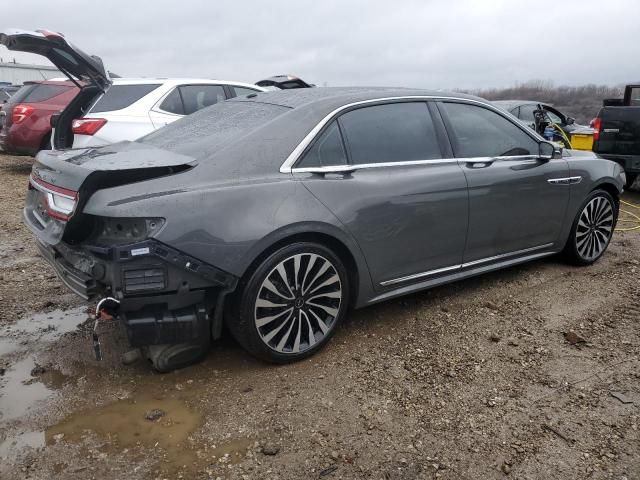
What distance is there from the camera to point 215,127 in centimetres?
352

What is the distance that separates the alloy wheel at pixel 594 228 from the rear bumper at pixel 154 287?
3.44 meters

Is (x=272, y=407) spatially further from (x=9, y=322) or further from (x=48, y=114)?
(x=48, y=114)

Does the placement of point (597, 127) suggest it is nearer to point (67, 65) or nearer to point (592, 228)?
point (592, 228)

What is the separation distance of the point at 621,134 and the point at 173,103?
6425 millimetres

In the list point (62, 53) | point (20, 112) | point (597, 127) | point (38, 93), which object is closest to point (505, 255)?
point (62, 53)

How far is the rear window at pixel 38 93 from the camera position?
9562 mm

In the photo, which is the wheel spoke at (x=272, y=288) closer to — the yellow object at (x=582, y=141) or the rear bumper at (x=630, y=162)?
the rear bumper at (x=630, y=162)

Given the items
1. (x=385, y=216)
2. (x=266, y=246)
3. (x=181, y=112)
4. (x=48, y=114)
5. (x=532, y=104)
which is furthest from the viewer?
(x=532, y=104)

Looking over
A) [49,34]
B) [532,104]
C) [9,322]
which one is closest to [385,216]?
[9,322]

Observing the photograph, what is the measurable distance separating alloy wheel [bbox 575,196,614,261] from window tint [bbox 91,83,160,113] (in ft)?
17.3

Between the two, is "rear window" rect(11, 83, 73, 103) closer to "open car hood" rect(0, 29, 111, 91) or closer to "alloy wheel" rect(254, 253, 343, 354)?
"open car hood" rect(0, 29, 111, 91)

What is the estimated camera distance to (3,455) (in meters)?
2.44

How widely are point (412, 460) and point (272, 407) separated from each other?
0.78 m

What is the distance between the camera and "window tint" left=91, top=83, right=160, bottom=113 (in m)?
6.68
